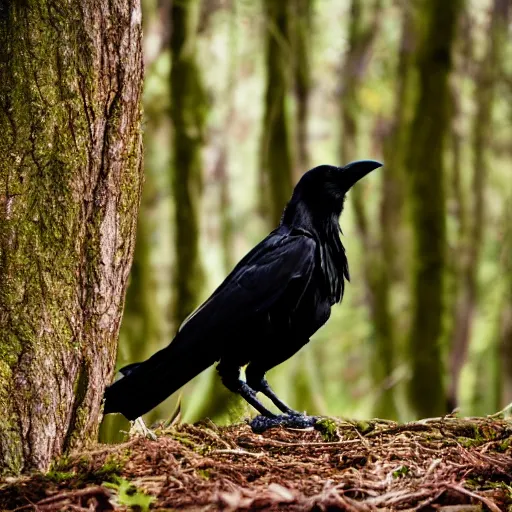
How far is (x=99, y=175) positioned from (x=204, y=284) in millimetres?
3680

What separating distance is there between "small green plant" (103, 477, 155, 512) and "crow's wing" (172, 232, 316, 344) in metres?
0.86

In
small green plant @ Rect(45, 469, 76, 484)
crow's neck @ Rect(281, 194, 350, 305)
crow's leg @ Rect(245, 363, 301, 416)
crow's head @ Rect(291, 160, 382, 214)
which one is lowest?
small green plant @ Rect(45, 469, 76, 484)

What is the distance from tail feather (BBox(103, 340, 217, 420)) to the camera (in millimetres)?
3428

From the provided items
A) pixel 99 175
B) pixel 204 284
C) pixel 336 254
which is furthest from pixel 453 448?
pixel 204 284

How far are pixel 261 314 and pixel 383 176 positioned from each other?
277 inches

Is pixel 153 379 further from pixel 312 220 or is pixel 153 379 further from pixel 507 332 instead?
pixel 507 332

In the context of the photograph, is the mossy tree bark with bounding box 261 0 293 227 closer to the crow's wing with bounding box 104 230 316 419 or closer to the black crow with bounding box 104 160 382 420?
the black crow with bounding box 104 160 382 420

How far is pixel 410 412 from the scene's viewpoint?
733 cm

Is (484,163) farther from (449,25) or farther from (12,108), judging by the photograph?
(12,108)

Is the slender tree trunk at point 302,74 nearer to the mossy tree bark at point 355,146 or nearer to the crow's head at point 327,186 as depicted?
the mossy tree bark at point 355,146

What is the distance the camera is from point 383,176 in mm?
10352

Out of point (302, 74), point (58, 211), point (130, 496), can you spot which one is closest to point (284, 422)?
point (130, 496)

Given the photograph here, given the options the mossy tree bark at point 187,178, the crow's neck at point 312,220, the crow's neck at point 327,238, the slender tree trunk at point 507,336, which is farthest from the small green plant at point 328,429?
the slender tree trunk at point 507,336

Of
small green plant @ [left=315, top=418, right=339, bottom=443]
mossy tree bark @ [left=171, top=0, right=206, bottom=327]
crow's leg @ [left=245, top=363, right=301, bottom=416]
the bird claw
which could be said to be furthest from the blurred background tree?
small green plant @ [left=315, top=418, right=339, bottom=443]
